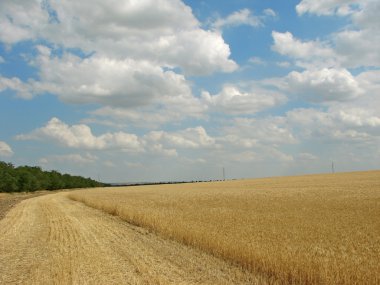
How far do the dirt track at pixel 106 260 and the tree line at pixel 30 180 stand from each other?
76111mm

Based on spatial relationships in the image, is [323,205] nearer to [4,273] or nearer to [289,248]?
[289,248]

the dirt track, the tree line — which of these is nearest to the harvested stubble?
the dirt track

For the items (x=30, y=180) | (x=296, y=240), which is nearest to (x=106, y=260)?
(x=296, y=240)

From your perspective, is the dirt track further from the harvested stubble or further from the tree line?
the tree line

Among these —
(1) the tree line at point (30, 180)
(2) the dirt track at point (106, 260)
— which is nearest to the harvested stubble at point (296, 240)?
(2) the dirt track at point (106, 260)

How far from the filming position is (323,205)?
89.8 feet

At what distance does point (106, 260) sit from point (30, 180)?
9748 cm

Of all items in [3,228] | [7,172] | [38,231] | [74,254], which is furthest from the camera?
[7,172]

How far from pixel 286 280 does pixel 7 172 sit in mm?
95104

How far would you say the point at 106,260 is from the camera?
43.6 feet

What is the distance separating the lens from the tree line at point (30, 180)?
91188mm

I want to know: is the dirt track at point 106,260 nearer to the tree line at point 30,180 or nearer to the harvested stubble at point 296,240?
the harvested stubble at point 296,240

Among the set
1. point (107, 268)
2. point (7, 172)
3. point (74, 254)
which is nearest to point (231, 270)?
point (107, 268)

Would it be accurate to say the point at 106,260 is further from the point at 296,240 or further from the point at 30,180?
the point at 30,180
